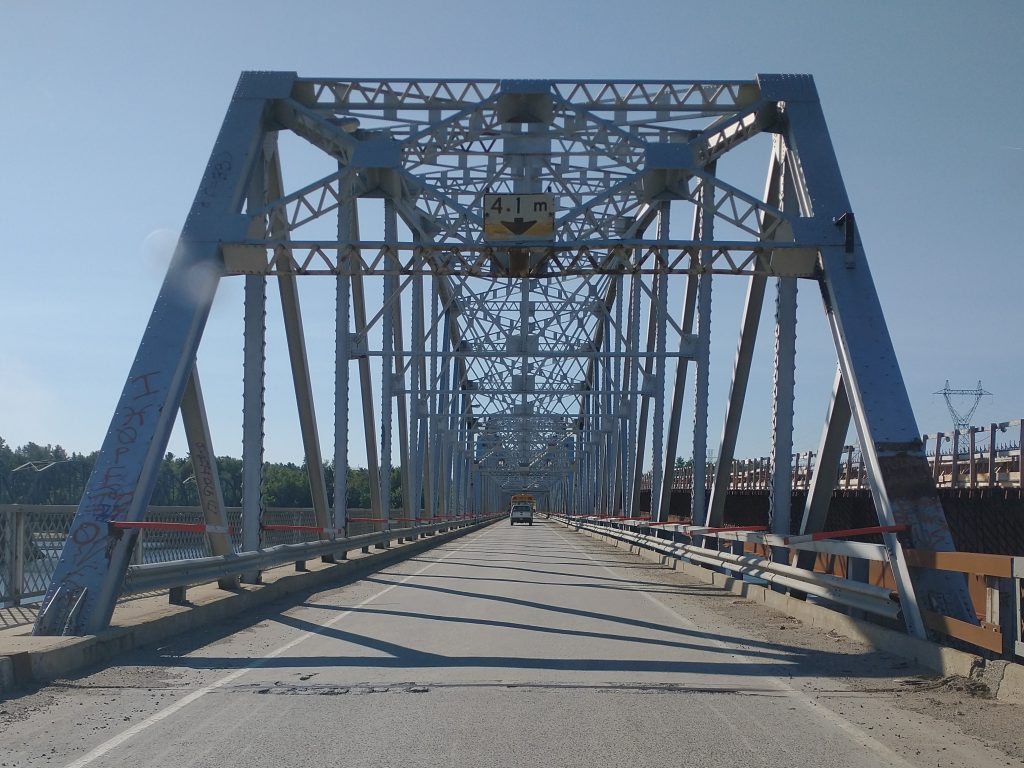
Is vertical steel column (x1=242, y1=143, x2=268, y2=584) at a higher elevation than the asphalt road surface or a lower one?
higher

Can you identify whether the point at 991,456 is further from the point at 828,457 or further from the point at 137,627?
the point at 137,627

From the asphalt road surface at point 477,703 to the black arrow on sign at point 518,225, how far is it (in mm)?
5386

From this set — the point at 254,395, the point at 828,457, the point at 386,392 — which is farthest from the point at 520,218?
the point at 386,392

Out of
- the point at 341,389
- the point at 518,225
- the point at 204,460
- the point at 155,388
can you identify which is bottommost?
the point at 204,460

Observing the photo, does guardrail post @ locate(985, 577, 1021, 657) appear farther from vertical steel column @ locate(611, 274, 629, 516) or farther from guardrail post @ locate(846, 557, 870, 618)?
vertical steel column @ locate(611, 274, 629, 516)

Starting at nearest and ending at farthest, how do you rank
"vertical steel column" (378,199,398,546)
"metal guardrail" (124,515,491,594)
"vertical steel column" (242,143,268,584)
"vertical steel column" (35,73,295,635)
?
1. "vertical steel column" (35,73,295,635)
2. "metal guardrail" (124,515,491,594)
3. "vertical steel column" (242,143,268,584)
4. "vertical steel column" (378,199,398,546)

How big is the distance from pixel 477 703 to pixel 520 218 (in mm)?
8971

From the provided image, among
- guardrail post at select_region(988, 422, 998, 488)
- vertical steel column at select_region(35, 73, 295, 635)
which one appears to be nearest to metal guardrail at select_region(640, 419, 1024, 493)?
guardrail post at select_region(988, 422, 998, 488)

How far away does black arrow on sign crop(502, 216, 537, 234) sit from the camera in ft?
50.9

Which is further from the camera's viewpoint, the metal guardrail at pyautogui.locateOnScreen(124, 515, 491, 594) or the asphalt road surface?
the metal guardrail at pyautogui.locateOnScreen(124, 515, 491, 594)

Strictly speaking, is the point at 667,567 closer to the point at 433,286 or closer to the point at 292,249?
the point at 292,249

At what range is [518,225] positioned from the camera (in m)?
15.5

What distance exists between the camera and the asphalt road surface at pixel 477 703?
20.7 ft

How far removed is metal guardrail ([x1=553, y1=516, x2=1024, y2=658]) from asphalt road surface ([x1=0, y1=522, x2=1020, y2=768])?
31.4 inches
